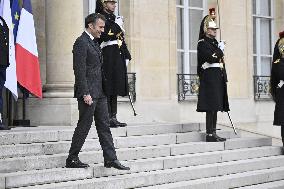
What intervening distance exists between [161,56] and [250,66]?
3.02 m

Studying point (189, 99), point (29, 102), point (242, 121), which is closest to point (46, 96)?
point (29, 102)

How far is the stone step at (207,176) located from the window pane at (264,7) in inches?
249

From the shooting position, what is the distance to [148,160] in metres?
9.27

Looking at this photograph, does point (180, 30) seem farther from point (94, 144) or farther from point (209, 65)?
point (94, 144)

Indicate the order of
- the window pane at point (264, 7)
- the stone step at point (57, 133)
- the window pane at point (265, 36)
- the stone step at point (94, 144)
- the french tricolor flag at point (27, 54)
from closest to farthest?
the stone step at point (94, 144) → the stone step at point (57, 133) → the french tricolor flag at point (27, 54) → the window pane at point (264, 7) → the window pane at point (265, 36)

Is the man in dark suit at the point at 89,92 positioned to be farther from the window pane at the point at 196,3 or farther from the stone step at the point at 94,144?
the window pane at the point at 196,3

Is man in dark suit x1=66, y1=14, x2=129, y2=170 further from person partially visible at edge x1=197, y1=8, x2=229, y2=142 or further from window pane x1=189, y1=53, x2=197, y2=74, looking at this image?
window pane x1=189, y1=53, x2=197, y2=74

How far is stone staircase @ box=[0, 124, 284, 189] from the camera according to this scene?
7.99 meters

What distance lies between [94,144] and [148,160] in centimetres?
81

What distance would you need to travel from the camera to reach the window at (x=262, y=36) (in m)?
16.7

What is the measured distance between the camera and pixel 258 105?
632 inches

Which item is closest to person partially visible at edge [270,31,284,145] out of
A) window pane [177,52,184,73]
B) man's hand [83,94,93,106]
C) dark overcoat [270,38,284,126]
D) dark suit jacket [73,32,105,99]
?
dark overcoat [270,38,284,126]

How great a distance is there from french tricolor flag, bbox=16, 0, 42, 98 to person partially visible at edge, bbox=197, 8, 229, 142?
2.71 meters

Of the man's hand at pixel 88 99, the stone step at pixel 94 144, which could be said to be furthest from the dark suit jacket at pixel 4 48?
the man's hand at pixel 88 99
